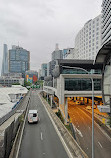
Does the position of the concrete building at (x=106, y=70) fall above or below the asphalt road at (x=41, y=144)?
above

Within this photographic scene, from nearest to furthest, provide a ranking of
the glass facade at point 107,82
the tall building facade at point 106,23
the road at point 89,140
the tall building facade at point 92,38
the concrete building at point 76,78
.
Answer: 1. the road at point 89,140
2. the glass facade at point 107,82
3. the concrete building at point 76,78
4. the tall building facade at point 106,23
5. the tall building facade at point 92,38

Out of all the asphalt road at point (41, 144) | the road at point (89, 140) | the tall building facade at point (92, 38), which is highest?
the tall building facade at point (92, 38)

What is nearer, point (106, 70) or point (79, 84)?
point (106, 70)

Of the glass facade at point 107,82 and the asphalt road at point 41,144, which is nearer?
the asphalt road at point 41,144

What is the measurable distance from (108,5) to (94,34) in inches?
813

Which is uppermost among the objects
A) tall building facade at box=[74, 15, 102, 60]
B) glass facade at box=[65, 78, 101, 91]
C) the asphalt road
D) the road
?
tall building facade at box=[74, 15, 102, 60]

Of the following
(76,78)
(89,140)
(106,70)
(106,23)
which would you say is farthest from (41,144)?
(106,23)

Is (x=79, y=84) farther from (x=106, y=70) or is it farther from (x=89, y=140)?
(x=89, y=140)

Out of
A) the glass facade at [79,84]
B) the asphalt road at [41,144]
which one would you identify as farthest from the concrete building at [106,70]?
the glass facade at [79,84]

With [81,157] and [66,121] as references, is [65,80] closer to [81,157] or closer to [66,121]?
[66,121]

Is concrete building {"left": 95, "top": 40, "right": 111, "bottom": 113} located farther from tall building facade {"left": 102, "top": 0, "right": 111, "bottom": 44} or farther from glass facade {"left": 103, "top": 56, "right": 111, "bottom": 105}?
tall building facade {"left": 102, "top": 0, "right": 111, "bottom": 44}

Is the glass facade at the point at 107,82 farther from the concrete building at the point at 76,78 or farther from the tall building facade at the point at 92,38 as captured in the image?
the tall building facade at the point at 92,38

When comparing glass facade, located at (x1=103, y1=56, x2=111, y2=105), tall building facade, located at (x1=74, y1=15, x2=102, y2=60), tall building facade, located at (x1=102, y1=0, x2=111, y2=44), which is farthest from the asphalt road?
tall building facade, located at (x1=102, y1=0, x2=111, y2=44)

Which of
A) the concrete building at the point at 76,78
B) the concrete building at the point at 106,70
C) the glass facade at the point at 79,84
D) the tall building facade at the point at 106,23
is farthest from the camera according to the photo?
the tall building facade at the point at 106,23
